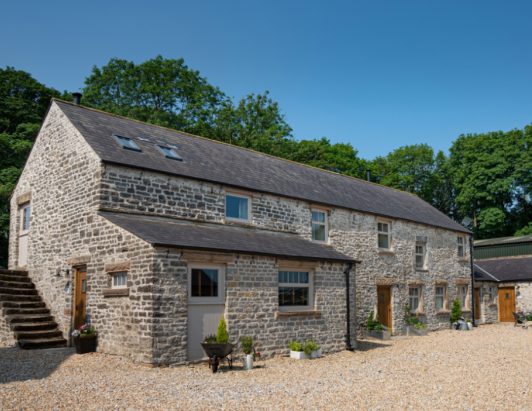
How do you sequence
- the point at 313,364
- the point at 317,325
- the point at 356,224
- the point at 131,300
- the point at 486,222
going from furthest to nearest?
the point at 486,222 → the point at 356,224 → the point at 317,325 → the point at 313,364 → the point at 131,300

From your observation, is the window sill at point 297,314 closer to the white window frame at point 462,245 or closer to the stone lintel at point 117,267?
the stone lintel at point 117,267

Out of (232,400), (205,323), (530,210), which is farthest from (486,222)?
(232,400)

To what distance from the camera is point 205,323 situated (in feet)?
36.0

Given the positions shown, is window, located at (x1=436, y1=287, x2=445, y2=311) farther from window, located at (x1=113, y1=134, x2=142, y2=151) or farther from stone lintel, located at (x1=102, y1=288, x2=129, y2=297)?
stone lintel, located at (x1=102, y1=288, x2=129, y2=297)

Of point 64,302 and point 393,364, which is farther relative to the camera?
point 64,302

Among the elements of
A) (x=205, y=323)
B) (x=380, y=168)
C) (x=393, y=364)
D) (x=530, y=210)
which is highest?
(x=380, y=168)

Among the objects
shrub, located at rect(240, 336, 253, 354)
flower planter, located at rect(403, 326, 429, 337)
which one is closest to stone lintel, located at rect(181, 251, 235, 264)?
shrub, located at rect(240, 336, 253, 354)

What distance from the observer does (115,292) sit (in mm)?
10914

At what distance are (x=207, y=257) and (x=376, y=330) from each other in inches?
355

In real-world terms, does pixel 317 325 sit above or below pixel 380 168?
below

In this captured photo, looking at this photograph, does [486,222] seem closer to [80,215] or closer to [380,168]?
[380,168]

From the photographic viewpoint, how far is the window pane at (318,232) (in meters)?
16.8

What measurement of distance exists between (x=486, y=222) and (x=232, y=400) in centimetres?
3734

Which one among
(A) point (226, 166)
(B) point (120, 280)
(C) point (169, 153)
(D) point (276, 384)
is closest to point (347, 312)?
(D) point (276, 384)
